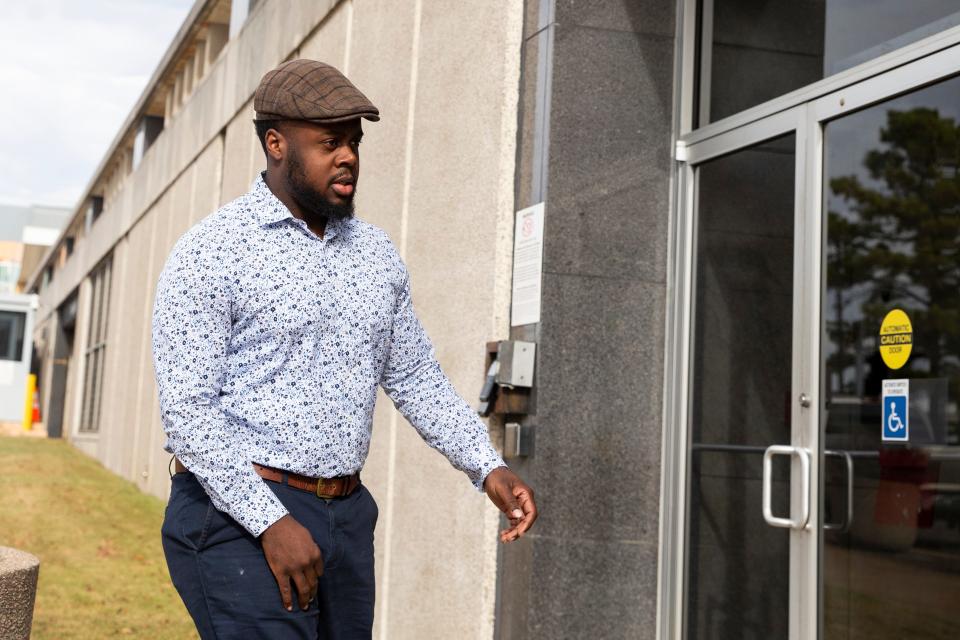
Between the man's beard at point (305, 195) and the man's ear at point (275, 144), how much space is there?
0.10 ft

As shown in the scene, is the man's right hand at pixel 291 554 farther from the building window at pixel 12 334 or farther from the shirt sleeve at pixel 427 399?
the building window at pixel 12 334

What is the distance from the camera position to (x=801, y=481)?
4.63 meters

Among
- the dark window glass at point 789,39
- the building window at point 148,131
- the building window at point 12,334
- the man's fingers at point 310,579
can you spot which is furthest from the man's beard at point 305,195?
the building window at point 12,334

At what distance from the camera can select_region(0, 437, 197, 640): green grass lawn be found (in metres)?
8.72

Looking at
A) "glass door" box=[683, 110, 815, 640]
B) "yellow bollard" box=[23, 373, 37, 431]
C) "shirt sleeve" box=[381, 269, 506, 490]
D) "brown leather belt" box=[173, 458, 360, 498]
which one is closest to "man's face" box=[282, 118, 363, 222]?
"shirt sleeve" box=[381, 269, 506, 490]

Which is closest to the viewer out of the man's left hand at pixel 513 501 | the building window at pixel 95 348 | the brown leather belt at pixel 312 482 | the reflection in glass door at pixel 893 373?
the brown leather belt at pixel 312 482

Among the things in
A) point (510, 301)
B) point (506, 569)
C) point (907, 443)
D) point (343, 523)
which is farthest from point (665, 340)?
point (343, 523)

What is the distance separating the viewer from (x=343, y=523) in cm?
304

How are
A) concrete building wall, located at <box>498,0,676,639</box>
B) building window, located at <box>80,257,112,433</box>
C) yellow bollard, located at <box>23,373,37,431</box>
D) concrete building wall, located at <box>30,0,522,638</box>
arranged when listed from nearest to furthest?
concrete building wall, located at <box>498,0,676,639</box>
concrete building wall, located at <box>30,0,522,638</box>
building window, located at <box>80,257,112,433</box>
yellow bollard, located at <box>23,373,37,431</box>

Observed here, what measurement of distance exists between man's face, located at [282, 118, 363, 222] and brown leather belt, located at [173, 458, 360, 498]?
65cm

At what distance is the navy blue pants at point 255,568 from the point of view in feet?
9.37

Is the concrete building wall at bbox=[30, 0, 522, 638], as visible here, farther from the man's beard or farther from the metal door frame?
the man's beard

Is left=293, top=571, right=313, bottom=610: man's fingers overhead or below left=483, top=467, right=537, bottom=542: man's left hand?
below

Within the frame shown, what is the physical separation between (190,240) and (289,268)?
242 mm
